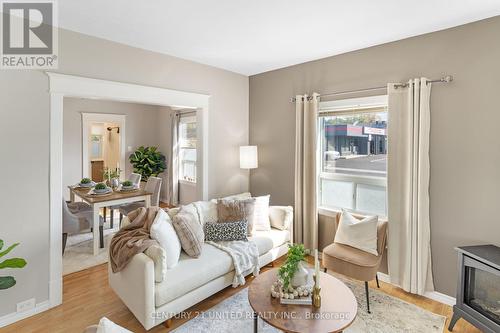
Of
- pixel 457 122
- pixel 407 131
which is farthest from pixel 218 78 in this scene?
pixel 457 122

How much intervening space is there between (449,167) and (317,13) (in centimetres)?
194

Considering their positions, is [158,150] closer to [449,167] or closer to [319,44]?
[319,44]

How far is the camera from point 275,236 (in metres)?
3.38

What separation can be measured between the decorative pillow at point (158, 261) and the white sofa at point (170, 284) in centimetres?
4

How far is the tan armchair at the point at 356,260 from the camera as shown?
265cm

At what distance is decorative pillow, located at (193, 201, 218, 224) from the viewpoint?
3.27 metres

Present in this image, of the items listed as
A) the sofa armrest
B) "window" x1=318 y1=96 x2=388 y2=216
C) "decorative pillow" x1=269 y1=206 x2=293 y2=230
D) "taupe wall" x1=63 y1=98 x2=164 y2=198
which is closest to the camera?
the sofa armrest

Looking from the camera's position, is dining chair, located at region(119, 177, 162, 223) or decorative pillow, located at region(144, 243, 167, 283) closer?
decorative pillow, located at region(144, 243, 167, 283)

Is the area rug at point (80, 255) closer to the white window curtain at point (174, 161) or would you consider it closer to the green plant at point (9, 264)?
the green plant at point (9, 264)

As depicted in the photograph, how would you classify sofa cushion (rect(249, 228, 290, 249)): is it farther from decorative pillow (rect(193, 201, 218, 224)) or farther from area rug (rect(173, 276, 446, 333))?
area rug (rect(173, 276, 446, 333))

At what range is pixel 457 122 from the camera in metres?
2.60

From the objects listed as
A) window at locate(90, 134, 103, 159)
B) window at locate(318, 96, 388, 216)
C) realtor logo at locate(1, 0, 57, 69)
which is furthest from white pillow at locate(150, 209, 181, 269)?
window at locate(90, 134, 103, 159)

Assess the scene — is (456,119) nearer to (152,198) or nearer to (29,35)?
(29,35)

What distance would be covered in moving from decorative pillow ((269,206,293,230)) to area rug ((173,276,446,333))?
42.0 inches
